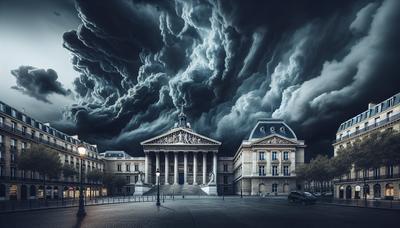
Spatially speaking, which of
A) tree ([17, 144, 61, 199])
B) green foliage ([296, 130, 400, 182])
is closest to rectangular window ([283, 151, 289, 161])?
green foliage ([296, 130, 400, 182])

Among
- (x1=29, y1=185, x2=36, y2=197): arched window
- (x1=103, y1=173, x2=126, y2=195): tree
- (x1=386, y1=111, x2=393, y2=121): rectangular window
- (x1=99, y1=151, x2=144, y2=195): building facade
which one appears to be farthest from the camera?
(x1=99, y1=151, x2=144, y2=195): building facade

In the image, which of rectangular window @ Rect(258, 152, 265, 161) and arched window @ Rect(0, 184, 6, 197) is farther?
rectangular window @ Rect(258, 152, 265, 161)

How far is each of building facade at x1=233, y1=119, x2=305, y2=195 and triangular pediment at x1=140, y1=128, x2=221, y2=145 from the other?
2002cm

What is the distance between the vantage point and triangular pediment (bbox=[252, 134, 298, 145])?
327ft

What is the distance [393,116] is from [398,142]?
1387 cm

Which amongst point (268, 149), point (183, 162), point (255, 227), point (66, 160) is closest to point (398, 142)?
point (255, 227)

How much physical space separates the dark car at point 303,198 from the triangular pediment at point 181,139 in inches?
2599

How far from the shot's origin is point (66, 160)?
90.6m

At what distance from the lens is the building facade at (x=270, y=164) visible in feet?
324

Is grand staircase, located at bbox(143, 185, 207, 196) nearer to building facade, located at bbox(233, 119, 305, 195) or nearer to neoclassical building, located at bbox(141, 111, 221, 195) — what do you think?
neoclassical building, located at bbox(141, 111, 221, 195)

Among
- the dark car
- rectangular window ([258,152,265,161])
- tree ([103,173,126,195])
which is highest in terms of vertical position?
rectangular window ([258,152,265,161])

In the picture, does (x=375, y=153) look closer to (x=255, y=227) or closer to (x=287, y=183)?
(x=255, y=227)

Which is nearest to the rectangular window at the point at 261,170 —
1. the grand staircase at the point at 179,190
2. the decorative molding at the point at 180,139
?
the grand staircase at the point at 179,190

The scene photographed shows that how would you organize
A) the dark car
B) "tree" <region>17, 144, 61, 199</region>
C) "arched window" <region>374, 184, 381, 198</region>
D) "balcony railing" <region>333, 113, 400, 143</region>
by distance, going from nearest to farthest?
the dark car, "balcony railing" <region>333, 113, 400, 143</region>, "tree" <region>17, 144, 61, 199</region>, "arched window" <region>374, 184, 381, 198</region>
